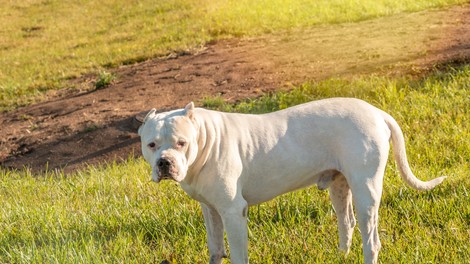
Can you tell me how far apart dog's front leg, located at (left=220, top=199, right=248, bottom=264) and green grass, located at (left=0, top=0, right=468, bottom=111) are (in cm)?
879

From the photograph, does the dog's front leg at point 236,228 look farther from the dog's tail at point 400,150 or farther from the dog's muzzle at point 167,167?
the dog's tail at point 400,150

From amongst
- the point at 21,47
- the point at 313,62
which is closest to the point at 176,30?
the point at 21,47

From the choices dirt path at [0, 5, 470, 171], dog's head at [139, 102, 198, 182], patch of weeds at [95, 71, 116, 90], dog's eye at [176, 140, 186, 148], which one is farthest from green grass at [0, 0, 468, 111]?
dog's eye at [176, 140, 186, 148]

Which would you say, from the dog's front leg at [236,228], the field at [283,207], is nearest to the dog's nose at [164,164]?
the dog's front leg at [236,228]

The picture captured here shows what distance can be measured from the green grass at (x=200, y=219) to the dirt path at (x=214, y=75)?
211 centimetres

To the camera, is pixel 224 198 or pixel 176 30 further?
pixel 176 30

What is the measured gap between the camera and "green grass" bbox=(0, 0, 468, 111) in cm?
1426

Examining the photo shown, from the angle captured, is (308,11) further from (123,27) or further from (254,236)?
(254,236)

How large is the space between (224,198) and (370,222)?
83cm

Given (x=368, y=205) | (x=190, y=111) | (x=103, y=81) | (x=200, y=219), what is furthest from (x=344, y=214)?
(x=103, y=81)

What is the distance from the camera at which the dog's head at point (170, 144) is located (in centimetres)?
406

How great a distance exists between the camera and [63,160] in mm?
9477

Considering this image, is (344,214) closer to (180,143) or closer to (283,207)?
(283,207)

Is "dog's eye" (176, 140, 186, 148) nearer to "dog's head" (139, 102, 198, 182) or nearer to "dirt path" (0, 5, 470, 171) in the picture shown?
"dog's head" (139, 102, 198, 182)
